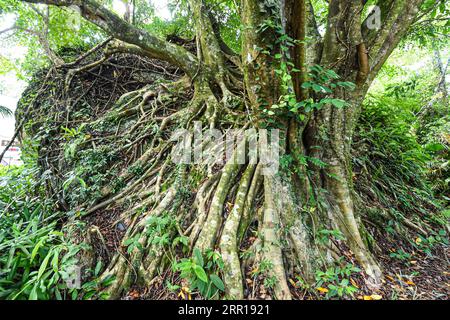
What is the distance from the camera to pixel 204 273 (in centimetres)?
161

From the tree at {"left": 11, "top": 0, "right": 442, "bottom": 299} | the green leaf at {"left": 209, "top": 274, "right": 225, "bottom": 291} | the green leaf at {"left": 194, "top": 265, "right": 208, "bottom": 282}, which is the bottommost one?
the green leaf at {"left": 209, "top": 274, "right": 225, "bottom": 291}

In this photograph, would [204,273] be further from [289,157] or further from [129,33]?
[129,33]

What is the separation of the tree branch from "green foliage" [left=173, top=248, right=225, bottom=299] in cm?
262

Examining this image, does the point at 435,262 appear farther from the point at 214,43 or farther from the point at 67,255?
the point at 214,43

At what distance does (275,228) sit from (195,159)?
123cm

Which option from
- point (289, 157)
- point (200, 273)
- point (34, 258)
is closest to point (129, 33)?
point (289, 157)

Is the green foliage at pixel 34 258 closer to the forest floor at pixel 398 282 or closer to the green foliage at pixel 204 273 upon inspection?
the forest floor at pixel 398 282

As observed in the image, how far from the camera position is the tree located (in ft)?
5.83

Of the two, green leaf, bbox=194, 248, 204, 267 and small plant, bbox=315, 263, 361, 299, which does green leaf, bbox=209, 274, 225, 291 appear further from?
small plant, bbox=315, 263, 361, 299

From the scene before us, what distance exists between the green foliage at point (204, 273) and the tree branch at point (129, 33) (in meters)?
2.62

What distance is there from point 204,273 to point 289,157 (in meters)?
1.34

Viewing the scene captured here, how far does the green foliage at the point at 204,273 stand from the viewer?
1.62m

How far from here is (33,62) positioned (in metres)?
4.38

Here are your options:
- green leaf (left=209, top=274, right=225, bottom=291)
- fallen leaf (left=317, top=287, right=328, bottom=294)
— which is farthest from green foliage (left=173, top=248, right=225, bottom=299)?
fallen leaf (left=317, top=287, right=328, bottom=294)
